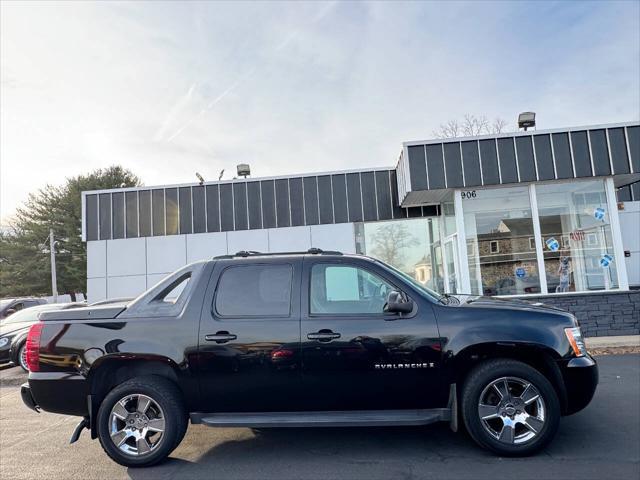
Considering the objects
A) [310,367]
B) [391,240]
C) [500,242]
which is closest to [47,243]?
[391,240]

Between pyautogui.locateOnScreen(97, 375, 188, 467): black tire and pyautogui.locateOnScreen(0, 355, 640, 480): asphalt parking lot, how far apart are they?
112mm

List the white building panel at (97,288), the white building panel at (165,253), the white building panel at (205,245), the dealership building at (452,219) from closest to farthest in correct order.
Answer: the dealership building at (452,219), the white building panel at (205,245), the white building panel at (165,253), the white building panel at (97,288)

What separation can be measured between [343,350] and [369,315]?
1.35 ft

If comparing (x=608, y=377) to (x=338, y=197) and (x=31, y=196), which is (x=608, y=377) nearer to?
(x=338, y=197)

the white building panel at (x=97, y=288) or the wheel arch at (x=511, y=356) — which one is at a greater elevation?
the white building panel at (x=97, y=288)

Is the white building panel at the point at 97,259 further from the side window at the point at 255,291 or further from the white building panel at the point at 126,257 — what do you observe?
the side window at the point at 255,291

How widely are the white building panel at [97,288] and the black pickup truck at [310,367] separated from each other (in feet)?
39.2

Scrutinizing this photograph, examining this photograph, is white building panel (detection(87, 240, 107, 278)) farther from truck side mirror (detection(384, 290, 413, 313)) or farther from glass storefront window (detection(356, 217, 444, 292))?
truck side mirror (detection(384, 290, 413, 313))

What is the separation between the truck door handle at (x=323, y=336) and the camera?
420 cm

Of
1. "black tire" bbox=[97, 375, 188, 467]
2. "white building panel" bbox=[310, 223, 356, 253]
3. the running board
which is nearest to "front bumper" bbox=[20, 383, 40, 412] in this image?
"black tire" bbox=[97, 375, 188, 467]

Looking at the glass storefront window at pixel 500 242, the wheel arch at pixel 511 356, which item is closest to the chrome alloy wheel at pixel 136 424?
the wheel arch at pixel 511 356

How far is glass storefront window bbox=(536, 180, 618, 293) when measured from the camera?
11852 mm

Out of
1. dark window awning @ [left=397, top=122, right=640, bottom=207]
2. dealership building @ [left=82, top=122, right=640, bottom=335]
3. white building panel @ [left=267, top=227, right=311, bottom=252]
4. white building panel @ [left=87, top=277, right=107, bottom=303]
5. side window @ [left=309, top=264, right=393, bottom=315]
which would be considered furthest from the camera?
white building panel @ [left=87, top=277, right=107, bottom=303]

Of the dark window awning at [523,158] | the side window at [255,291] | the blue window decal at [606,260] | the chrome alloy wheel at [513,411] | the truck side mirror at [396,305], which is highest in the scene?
the dark window awning at [523,158]
